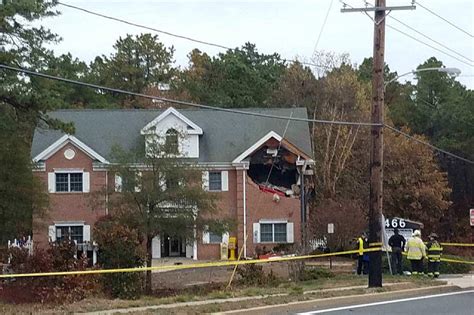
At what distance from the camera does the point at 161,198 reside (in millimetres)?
30453

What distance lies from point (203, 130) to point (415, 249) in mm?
23484

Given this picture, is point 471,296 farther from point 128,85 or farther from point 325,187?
point 128,85

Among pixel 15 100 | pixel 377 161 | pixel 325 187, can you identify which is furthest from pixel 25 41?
pixel 325 187

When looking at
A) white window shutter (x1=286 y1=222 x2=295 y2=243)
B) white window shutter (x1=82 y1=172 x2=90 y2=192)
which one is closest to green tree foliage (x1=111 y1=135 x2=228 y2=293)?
white window shutter (x1=82 y1=172 x2=90 y2=192)

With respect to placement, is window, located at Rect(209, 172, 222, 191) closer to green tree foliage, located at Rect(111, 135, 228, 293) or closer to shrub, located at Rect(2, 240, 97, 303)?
green tree foliage, located at Rect(111, 135, 228, 293)

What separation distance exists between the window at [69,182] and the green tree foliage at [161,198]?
16375 mm

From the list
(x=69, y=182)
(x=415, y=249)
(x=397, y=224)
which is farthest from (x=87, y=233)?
(x=415, y=249)

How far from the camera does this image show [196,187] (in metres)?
30.9

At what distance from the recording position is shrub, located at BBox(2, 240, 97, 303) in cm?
2278

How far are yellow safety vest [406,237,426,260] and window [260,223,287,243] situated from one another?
19542 mm

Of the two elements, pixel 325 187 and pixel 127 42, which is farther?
pixel 127 42

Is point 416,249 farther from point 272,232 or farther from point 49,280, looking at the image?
point 272,232

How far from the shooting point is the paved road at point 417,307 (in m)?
17.4

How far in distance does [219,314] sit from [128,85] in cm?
6596
